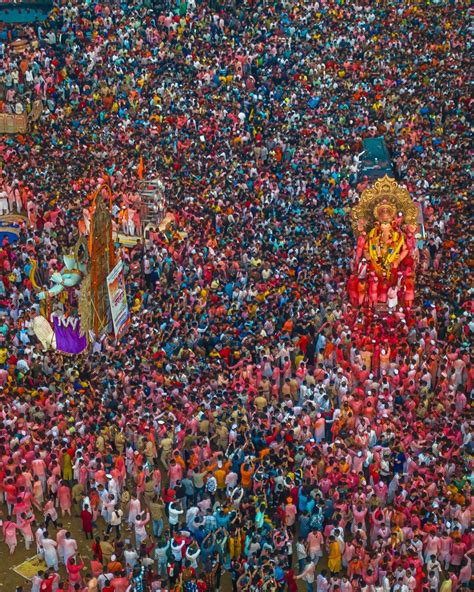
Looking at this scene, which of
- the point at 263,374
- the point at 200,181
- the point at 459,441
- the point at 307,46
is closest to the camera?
the point at 459,441

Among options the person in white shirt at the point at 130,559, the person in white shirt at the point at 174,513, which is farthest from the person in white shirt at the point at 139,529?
the person in white shirt at the point at 130,559

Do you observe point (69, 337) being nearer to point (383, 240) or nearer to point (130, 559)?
point (383, 240)

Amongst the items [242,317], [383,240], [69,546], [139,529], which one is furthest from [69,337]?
[383,240]

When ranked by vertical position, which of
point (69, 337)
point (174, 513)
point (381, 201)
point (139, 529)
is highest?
point (381, 201)

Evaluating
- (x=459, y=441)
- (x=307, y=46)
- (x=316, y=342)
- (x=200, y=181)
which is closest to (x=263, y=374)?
(x=316, y=342)

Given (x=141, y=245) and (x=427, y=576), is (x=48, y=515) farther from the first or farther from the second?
(x=141, y=245)

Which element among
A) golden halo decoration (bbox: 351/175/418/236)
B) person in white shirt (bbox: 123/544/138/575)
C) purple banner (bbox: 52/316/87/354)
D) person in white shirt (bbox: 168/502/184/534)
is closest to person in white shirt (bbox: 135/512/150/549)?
person in white shirt (bbox: 168/502/184/534)

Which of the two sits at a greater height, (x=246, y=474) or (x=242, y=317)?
(x=242, y=317)
